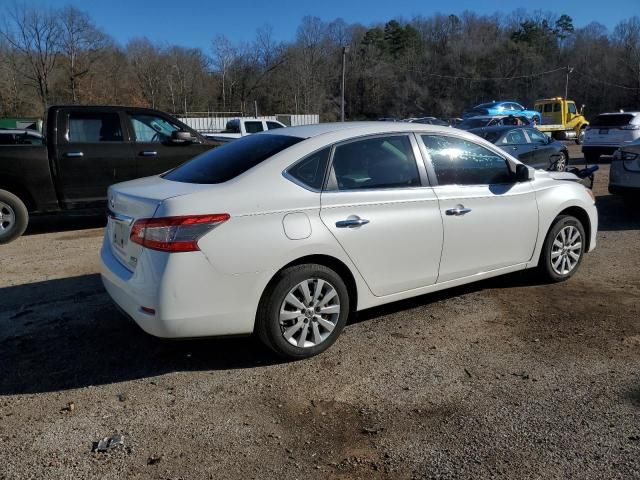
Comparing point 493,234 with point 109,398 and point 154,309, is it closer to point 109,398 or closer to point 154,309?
point 154,309

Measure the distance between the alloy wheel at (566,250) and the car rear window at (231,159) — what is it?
9.21ft

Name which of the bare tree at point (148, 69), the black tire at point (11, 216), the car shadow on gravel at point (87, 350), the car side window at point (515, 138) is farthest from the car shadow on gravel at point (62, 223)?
the bare tree at point (148, 69)

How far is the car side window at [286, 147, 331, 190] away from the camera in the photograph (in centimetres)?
377

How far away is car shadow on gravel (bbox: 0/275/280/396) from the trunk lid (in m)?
0.55

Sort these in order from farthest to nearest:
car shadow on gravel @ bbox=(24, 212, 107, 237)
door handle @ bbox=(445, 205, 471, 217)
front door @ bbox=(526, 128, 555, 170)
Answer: front door @ bbox=(526, 128, 555, 170) < car shadow on gravel @ bbox=(24, 212, 107, 237) < door handle @ bbox=(445, 205, 471, 217)

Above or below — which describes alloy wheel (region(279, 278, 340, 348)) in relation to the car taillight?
below

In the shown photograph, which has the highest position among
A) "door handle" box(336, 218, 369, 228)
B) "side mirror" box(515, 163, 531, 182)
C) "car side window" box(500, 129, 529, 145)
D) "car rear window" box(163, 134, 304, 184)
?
"car side window" box(500, 129, 529, 145)

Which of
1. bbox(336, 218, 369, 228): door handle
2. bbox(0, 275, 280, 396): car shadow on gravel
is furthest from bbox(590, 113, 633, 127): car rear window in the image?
bbox(0, 275, 280, 396): car shadow on gravel

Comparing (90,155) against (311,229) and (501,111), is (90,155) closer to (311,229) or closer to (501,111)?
(311,229)

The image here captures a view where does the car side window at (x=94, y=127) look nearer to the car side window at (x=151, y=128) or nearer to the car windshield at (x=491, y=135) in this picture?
the car side window at (x=151, y=128)

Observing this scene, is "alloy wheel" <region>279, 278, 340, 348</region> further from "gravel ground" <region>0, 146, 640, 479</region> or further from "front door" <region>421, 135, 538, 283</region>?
"front door" <region>421, 135, 538, 283</region>

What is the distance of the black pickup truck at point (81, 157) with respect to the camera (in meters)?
7.36

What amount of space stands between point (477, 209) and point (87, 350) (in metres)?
3.15

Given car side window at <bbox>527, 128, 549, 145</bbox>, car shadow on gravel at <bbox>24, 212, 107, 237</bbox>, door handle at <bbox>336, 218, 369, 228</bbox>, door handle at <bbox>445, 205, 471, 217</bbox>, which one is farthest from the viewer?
car side window at <bbox>527, 128, 549, 145</bbox>
